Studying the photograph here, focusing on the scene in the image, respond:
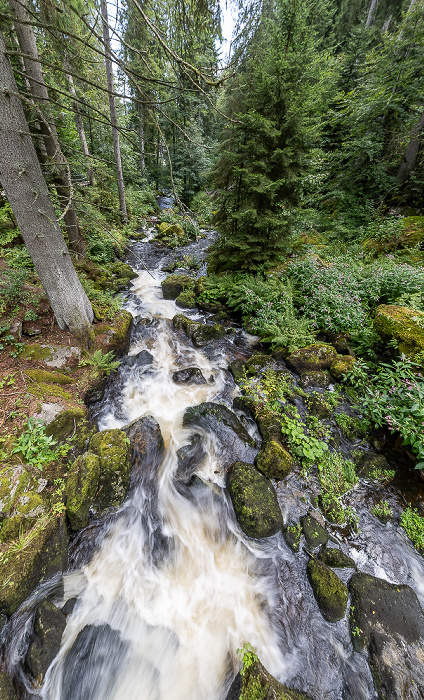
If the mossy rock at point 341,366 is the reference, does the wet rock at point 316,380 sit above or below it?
below

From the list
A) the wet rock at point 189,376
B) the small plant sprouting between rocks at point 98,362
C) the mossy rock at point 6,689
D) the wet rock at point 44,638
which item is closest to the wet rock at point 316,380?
the wet rock at point 189,376

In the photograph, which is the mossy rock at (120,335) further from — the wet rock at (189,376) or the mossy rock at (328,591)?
the mossy rock at (328,591)

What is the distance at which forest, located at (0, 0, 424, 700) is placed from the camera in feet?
9.87

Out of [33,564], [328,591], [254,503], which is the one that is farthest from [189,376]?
[328,591]

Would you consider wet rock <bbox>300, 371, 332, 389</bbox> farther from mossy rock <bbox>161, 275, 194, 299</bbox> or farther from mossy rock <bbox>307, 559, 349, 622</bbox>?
mossy rock <bbox>161, 275, 194, 299</bbox>

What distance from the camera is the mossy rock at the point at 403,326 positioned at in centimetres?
466

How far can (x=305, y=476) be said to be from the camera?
13.9 ft

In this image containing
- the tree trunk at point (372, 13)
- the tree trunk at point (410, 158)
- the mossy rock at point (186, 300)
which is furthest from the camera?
the tree trunk at point (372, 13)

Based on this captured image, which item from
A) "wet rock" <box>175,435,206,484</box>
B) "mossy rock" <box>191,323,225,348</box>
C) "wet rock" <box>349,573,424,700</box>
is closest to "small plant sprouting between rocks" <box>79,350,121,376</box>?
"wet rock" <box>175,435,206,484</box>

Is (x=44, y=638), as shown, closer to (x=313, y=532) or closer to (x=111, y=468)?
(x=111, y=468)

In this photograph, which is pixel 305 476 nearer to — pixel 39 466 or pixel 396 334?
pixel 396 334

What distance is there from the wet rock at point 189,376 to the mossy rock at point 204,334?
1.27 m

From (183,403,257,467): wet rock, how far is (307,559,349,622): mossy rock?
1.74 m

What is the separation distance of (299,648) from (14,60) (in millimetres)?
11740
